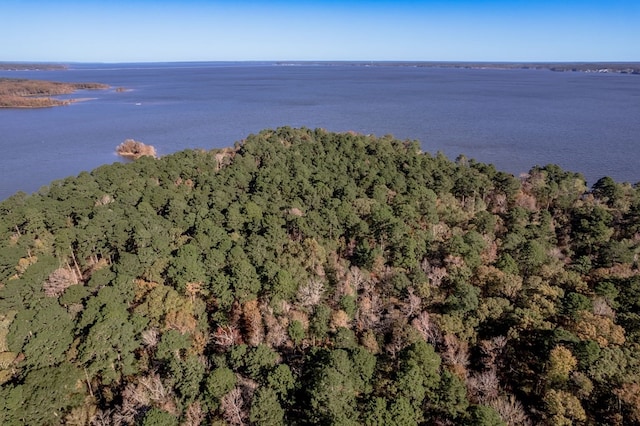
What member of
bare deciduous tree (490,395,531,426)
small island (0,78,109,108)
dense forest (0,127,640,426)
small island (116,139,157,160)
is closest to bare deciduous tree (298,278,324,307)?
dense forest (0,127,640,426)

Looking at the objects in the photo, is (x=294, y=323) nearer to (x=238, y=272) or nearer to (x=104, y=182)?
(x=238, y=272)

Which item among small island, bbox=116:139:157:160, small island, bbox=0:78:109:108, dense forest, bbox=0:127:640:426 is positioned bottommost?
dense forest, bbox=0:127:640:426

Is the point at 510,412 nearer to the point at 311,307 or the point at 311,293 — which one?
the point at 311,307

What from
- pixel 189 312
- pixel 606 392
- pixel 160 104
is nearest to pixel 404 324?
pixel 606 392

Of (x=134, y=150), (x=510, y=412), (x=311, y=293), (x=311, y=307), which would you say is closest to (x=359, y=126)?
(x=134, y=150)

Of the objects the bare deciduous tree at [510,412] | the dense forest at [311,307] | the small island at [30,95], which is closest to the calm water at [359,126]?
the small island at [30,95]

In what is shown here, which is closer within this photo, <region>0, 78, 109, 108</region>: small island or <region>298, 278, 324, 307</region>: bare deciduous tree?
<region>298, 278, 324, 307</region>: bare deciduous tree

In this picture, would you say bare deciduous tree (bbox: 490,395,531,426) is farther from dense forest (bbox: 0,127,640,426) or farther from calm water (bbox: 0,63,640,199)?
calm water (bbox: 0,63,640,199)

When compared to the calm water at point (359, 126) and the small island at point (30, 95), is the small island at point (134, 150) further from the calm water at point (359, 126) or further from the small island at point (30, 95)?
the small island at point (30, 95)
